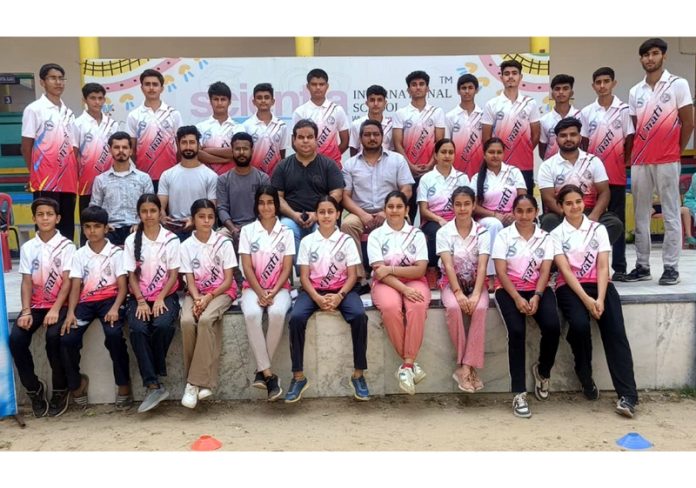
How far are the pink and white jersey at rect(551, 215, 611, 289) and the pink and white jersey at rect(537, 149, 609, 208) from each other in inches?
27.5

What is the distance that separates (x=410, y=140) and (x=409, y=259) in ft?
5.55

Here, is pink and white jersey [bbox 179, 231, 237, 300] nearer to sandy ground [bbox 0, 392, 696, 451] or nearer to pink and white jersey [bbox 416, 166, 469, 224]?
sandy ground [bbox 0, 392, 696, 451]

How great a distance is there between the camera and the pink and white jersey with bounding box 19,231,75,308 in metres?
4.63

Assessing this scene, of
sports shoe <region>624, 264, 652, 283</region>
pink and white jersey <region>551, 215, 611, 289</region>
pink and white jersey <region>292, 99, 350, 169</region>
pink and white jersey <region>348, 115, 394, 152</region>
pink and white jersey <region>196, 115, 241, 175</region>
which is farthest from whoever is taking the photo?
pink and white jersey <region>348, 115, 394, 152</region>

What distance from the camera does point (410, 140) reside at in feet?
19.6

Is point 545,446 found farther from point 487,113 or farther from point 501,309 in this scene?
point 487,113

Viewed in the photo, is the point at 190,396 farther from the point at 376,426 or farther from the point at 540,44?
the point at 540,44

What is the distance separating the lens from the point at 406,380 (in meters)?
4.38

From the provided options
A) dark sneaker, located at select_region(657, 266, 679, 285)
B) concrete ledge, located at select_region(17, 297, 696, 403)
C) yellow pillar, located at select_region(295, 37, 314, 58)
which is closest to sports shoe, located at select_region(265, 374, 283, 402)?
concrete ledge, located at select_region(17, 297, 696, 403)

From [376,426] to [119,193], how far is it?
2.73 meters

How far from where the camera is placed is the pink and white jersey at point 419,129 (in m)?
5.93

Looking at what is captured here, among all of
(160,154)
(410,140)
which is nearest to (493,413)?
(410,140)

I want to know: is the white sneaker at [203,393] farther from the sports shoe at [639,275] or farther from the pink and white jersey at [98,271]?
the sports shoe at [639,275]

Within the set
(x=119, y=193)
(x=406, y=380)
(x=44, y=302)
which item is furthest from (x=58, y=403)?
(x=406, y=380)
